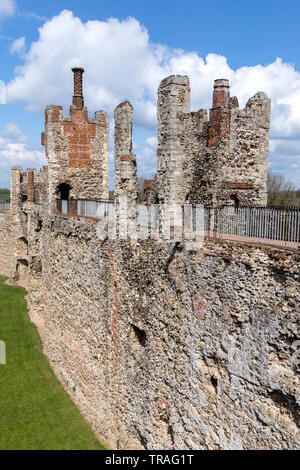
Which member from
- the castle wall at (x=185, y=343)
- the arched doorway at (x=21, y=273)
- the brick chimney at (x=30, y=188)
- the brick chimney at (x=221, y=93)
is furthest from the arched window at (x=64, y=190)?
the brick chimney at (x=221, y=93)

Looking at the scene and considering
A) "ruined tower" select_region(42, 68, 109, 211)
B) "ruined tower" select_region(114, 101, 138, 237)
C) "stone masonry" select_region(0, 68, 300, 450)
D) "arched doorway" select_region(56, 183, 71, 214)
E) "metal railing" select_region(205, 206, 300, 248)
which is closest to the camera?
"stone masonry" select_region(0, 68, 300, 450)

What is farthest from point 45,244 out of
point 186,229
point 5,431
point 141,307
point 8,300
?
point 186,229

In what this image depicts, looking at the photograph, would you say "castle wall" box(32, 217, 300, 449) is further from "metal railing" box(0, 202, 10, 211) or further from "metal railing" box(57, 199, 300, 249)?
"metal railing" box(0, 202, 10, 211)

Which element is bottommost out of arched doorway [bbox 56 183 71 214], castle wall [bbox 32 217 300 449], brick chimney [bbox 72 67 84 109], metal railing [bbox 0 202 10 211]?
castle wall [bbox 32 217 300 449]

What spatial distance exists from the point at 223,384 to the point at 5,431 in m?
6.95

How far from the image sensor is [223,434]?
20.8ft

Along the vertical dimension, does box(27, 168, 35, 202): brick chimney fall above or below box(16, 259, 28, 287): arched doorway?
above

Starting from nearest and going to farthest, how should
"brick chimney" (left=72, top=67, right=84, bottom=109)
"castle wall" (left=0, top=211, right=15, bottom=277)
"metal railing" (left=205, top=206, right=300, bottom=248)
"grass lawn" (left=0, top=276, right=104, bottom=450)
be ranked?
"metal railing" (left=205, top=206, right=300, bottom=248), "grass lawn" (left=0, top=276, right=104, bottom=450), "brick chimney" (left=72, top=67, right=84, bottom=109), "castle wall" (left=0, top=211, right=15, bottom=277)

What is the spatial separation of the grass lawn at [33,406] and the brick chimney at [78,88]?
9.78 m

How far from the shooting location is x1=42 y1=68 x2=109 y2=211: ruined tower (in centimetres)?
1608

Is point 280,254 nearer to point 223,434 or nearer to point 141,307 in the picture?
point 223,434

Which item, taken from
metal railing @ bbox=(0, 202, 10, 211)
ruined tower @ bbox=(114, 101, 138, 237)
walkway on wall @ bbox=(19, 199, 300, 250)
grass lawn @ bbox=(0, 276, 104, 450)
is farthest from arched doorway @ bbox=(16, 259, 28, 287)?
ruined tower @ bbox=(114, 101, 138, 237)

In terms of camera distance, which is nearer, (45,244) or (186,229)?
(186,229)

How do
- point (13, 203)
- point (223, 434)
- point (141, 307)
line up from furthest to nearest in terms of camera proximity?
point (13, 203), point (141, 307), point (223, 434)
